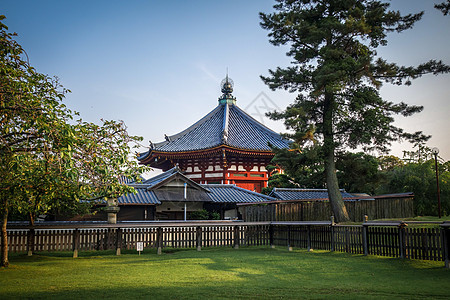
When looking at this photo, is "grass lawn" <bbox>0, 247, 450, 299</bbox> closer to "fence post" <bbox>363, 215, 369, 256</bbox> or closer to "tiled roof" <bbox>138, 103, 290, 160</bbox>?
"fence post" <bbox>363, 215, 369, 256</bbox>

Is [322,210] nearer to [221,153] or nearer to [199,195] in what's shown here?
[199,195]

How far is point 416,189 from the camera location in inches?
1331

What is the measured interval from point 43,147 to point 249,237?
12.6m

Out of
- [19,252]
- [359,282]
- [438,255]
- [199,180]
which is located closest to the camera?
[359,282]

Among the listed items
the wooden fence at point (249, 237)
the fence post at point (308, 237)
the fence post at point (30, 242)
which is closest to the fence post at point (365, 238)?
the wooden fence at point (249, 237)

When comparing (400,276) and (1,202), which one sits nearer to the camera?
(400,276)

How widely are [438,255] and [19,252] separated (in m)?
15.7

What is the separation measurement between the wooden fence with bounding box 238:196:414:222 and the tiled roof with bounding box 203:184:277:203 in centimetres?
125

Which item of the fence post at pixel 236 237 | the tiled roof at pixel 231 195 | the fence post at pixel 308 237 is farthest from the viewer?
the tiled roof at pixel 231 195

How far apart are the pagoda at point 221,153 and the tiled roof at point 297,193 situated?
4894 millimetres

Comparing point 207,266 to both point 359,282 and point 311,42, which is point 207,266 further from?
point 311,42

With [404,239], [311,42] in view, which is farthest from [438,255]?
[311,42]

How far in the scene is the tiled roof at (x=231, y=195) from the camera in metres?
25.8

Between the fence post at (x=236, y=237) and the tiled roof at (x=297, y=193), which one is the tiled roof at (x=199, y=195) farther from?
the fence post at (x=236, y=237)
